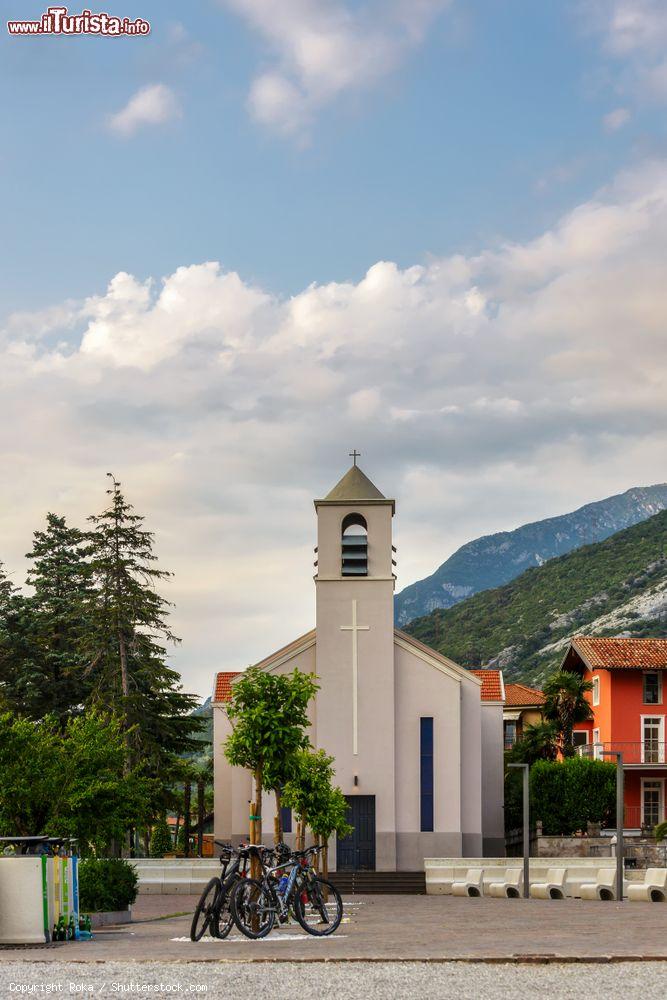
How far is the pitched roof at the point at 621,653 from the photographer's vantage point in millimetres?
66688

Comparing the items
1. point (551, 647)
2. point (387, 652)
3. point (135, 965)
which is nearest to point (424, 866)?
point (387, 652)

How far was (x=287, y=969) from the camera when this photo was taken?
45.1ft

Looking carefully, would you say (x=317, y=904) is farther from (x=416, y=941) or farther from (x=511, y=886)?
(x=511, y=886)

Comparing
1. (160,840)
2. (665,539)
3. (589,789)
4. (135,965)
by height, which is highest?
(665,539)

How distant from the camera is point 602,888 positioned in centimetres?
3706

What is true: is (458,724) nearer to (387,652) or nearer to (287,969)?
(387,652)

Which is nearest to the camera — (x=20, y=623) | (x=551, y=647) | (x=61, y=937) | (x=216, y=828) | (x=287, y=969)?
(x=287, y=969)

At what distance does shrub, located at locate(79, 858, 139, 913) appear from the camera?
84.5 feet

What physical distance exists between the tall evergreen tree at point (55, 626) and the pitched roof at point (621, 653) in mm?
23516

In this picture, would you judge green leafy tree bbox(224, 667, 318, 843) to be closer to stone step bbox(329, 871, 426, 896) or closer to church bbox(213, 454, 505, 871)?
stone step bbox(329, 871, 426, 896)

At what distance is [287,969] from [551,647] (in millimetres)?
116169

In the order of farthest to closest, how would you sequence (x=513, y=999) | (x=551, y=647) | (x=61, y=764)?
(x=551, y=647)
(x=61, y=764)
(x=513, y=999)

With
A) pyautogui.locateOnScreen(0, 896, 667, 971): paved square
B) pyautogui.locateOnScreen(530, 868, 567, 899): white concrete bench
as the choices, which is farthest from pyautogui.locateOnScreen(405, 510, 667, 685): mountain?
pyautogui.locateOnScreen(0, 896, 667, 971): paved square

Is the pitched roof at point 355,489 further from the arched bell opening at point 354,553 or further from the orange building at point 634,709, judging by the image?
the orange building at point 634,709
